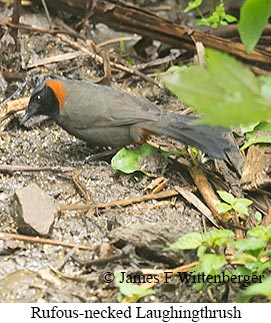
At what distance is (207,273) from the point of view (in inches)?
114

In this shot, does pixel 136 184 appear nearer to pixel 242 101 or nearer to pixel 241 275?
pixel 241 275

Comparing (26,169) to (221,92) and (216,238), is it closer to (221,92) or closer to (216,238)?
(216,238)

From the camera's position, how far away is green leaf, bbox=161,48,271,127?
4.81 ft

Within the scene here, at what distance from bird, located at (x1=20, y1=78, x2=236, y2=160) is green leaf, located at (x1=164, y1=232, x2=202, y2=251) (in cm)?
135

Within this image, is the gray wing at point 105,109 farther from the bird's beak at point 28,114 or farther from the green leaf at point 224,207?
the green leaf at point 224,207

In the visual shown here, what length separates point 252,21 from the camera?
1.73 metres

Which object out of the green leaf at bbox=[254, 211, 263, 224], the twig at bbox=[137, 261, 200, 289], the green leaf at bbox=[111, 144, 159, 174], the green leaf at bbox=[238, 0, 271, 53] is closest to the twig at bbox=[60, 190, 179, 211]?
the green leaf at bbox=[111, 144, 159, 174]

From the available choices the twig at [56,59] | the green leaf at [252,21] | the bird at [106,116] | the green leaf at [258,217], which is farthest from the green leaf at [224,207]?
the twig at [56,59]

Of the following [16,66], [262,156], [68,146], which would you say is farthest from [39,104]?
[262,156]

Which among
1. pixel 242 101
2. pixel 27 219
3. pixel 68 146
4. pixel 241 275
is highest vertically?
pixel 242 101

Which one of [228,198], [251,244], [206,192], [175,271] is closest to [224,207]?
[228,198]

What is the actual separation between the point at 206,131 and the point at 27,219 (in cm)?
134

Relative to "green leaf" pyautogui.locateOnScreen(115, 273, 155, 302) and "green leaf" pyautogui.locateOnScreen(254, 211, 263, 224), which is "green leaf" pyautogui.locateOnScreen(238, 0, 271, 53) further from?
"green leaf" pyautogui.locateOnScreen(254, 211, 263, 224)

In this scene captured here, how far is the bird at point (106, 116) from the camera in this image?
440 cm
